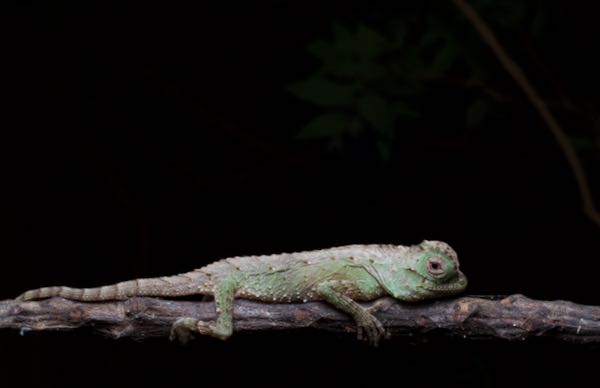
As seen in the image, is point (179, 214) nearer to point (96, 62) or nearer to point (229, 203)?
point (229, 203)

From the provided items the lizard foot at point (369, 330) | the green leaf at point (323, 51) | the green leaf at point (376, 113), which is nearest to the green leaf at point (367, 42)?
the green leaf at point (323, 51)

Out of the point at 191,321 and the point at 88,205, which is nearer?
the point at 191,321

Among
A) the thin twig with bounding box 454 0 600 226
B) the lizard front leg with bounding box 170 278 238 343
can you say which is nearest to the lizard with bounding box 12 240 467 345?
the lizard front leg with bounding box 170 278 238 343

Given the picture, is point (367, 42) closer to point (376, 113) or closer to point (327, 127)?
point (376, 113)

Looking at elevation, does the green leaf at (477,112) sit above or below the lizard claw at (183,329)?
above

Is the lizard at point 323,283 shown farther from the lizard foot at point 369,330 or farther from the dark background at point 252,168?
the dark background at point 252,168

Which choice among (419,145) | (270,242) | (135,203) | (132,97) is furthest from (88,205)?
(419,145)
